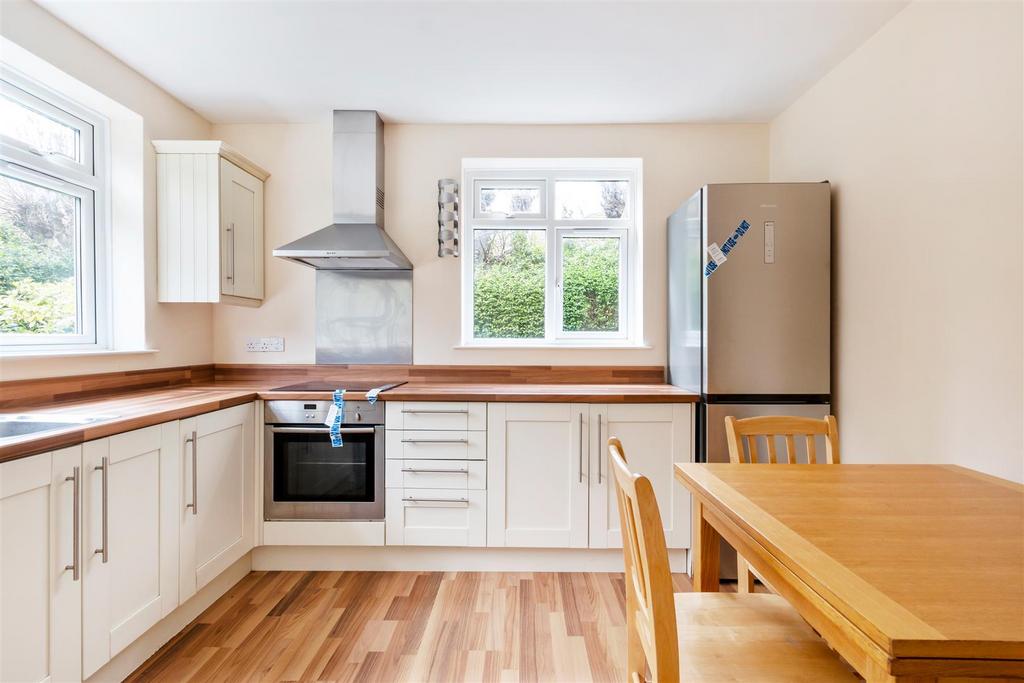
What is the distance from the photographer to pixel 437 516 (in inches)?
107

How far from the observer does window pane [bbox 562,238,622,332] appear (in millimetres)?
3459

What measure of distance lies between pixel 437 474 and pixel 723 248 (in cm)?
185

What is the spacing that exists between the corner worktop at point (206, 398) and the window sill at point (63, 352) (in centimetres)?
19

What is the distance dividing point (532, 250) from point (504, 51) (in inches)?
51.1

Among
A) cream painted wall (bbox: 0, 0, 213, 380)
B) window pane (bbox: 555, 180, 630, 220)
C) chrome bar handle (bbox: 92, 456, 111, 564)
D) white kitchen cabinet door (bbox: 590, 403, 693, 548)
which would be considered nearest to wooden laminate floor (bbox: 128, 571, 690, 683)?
white kitchen cabinet door (bbox: 590, 403, 693, 548)

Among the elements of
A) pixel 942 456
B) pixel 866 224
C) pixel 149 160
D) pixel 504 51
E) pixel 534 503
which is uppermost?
pixel 504 51

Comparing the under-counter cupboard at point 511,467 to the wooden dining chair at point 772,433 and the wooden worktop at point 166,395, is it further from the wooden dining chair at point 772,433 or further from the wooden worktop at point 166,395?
the wooden dining chair at point 772,433

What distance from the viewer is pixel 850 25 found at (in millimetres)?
2248

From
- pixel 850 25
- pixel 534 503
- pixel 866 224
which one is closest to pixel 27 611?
pixel 534 503

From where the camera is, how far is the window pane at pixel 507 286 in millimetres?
3453

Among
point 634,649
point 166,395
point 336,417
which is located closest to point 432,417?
point 336,417

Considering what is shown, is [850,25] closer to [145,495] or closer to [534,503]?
[534,503]

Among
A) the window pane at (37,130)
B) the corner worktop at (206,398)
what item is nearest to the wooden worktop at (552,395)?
the corner worktop at (206,398)

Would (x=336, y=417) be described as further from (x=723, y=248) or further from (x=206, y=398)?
(x=723, y=248)
